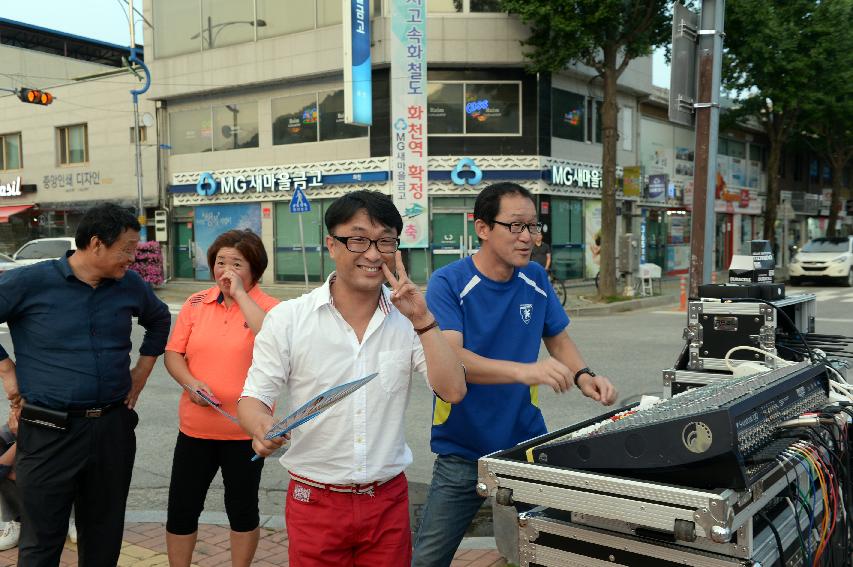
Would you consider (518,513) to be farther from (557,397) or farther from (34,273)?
(557,397)

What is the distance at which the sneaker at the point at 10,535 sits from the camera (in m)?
4.35

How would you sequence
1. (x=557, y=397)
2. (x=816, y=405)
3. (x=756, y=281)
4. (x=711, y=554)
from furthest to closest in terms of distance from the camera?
1. (x=557, y=397)
2. (x=756, y=281)
3. (x=816, y=405)
4. (x=711, y=554)

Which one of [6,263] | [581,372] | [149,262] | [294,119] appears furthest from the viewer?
[294,119]

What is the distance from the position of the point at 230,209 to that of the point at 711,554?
25.5 meters

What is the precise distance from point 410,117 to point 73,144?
16.1 m

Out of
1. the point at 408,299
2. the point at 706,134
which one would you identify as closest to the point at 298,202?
the point at 706,134

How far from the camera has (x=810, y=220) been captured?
4597cm

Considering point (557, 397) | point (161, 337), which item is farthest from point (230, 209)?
point (161, 337)

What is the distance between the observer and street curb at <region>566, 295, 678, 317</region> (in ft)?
58.1

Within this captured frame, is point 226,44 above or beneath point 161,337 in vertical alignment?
above

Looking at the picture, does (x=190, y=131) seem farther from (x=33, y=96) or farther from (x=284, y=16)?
(x=33, y=96)

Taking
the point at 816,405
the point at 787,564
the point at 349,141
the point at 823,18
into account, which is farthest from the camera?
the point at 823,18

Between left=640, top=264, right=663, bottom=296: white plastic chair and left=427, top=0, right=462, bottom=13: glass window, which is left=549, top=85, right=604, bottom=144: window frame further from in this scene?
left=640, top=264, right=663, bottom=296: white plastic chair

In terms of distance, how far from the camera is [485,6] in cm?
2277
